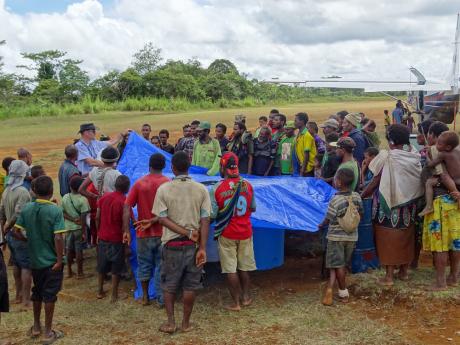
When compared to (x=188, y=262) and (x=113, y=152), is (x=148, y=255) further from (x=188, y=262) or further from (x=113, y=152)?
(x=113, y=152)

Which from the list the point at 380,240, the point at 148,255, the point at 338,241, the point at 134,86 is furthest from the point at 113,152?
the point at 134,86

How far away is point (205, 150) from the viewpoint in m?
7.87

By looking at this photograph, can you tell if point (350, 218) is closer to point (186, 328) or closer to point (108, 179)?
point (186, 328)

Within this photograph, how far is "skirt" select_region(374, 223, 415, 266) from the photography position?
557 centimetres

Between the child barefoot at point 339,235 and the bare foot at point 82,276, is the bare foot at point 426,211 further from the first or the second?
the bare foot at point 82,276

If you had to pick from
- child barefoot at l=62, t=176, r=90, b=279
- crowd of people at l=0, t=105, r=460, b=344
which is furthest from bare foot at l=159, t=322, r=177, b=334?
child barefoot at l=62, t=176, r=90, b=279

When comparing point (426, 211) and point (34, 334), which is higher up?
point (426, 211)

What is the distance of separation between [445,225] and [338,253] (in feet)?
3.75

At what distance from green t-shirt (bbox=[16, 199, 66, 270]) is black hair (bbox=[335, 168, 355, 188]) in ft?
8.90

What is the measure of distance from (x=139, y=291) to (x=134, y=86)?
132ft

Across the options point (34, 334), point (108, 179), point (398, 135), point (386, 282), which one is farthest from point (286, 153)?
point (34, 334)

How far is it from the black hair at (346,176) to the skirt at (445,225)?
36.6 inches

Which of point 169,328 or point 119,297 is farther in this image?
point 119,297

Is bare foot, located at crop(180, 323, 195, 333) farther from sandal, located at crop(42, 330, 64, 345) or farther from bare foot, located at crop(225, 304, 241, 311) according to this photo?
sandal, located at crop(42, 330, 64, 345)
